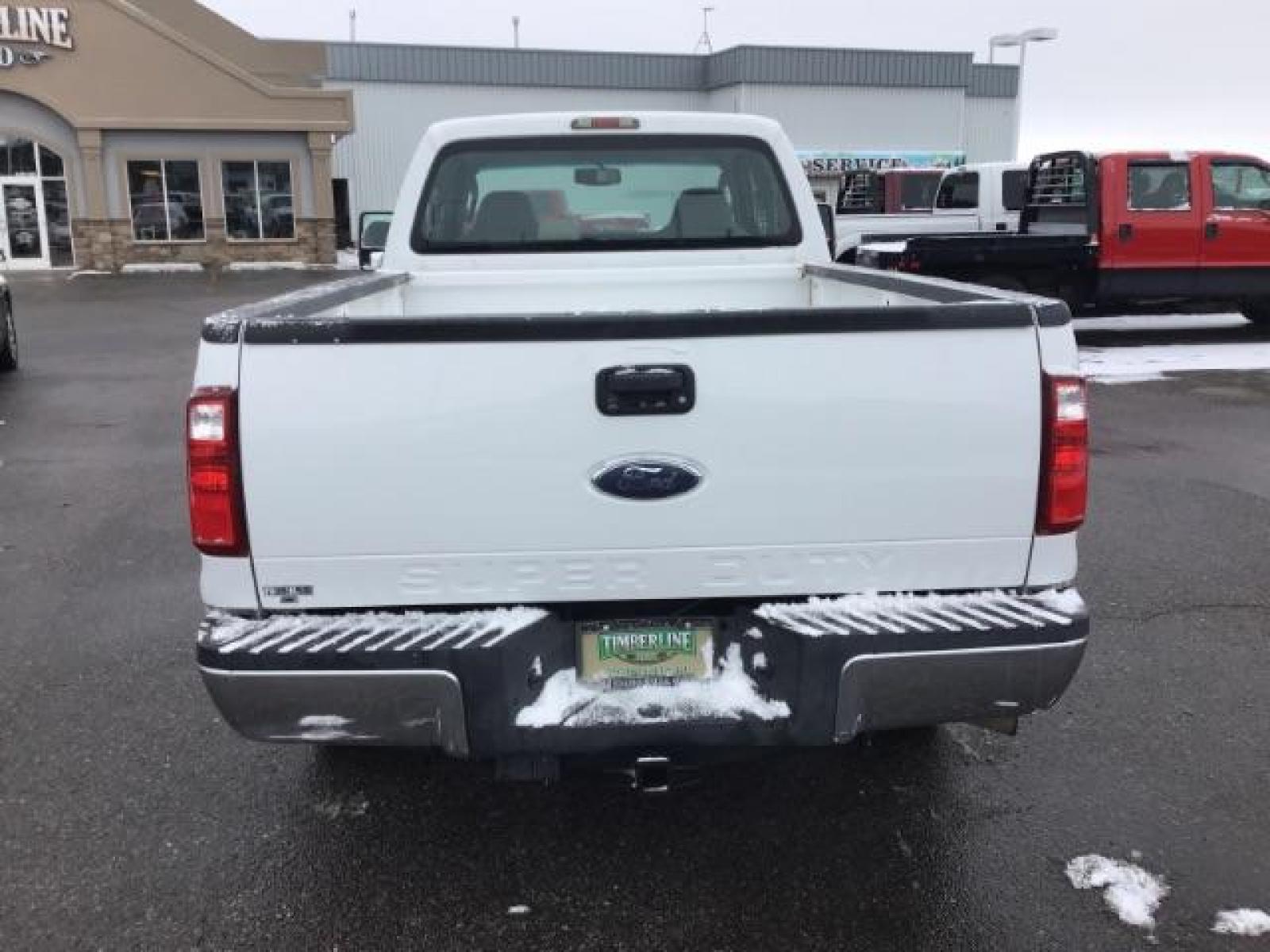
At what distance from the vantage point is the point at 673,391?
266cm

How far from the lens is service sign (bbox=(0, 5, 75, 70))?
26.2 meters

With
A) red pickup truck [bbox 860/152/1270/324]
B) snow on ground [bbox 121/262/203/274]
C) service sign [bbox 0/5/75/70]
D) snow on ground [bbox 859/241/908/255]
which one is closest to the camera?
snow on ground [bbox 859/241/908/255]

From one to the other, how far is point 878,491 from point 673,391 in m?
0.56

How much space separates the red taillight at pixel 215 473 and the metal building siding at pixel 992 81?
43399 mm

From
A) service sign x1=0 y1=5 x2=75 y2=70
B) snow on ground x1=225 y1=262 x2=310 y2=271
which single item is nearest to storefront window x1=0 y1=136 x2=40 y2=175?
service sign x1=0 y1=5 x2=75 y2=70

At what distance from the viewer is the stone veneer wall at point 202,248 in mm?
28219

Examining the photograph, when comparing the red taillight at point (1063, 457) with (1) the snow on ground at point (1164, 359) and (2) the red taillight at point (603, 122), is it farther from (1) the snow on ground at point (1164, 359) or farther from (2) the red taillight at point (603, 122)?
(1) the snow on ground at point (1164, 359)

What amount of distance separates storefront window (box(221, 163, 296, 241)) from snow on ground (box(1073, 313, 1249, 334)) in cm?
2082

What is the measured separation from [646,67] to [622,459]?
39.0 metres

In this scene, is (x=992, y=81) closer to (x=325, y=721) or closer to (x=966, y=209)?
(x=966, y=209)

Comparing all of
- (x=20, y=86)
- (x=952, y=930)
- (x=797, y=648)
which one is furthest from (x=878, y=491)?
(x=20, y=86)

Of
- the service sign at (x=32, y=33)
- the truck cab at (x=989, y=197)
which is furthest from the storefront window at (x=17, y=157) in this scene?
the truck cab at (x=989, y=197)

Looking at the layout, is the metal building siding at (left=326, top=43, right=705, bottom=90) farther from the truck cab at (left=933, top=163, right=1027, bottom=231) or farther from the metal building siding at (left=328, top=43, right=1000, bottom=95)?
the truck cab at (left=933, top=163, right=1027, bottom=231)

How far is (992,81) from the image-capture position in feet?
138
